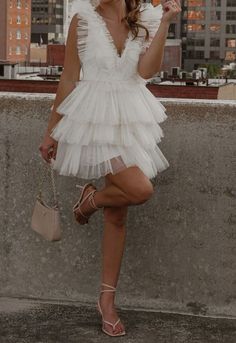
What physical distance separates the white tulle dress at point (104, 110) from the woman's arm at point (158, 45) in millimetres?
80

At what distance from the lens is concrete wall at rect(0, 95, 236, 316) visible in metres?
4.51

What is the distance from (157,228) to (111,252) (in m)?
0.59

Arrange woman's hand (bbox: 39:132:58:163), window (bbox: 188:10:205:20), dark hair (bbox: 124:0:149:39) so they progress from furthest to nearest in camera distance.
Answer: window (bbox: 188:10:205:20), woman's hand (bbox: 39:132:58:163), dark hair (bbox: 124:0:149:39)

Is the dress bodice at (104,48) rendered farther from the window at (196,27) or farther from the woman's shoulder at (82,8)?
the window at (196,27)

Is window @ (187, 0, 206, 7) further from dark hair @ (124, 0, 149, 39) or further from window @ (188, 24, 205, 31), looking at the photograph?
dark hair @ (124, 0, 149, 39)

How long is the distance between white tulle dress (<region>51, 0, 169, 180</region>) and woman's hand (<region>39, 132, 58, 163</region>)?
3.1 inches

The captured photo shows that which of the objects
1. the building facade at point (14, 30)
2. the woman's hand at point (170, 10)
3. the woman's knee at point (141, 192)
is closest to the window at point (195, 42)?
the building facade at point (14, 30)

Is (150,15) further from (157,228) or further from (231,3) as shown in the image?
(231,3)

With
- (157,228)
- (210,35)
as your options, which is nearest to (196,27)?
(210,35)

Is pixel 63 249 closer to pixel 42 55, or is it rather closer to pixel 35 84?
pixel 35 84

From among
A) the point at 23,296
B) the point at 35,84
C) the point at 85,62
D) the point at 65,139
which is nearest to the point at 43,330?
the point at 23,296

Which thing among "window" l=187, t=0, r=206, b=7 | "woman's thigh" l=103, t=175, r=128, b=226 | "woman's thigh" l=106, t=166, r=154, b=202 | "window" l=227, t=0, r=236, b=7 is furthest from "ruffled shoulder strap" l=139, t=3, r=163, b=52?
"window" l=187, t=0, r=206, b=7

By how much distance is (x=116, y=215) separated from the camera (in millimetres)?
4062

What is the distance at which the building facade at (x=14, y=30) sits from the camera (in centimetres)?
13475
